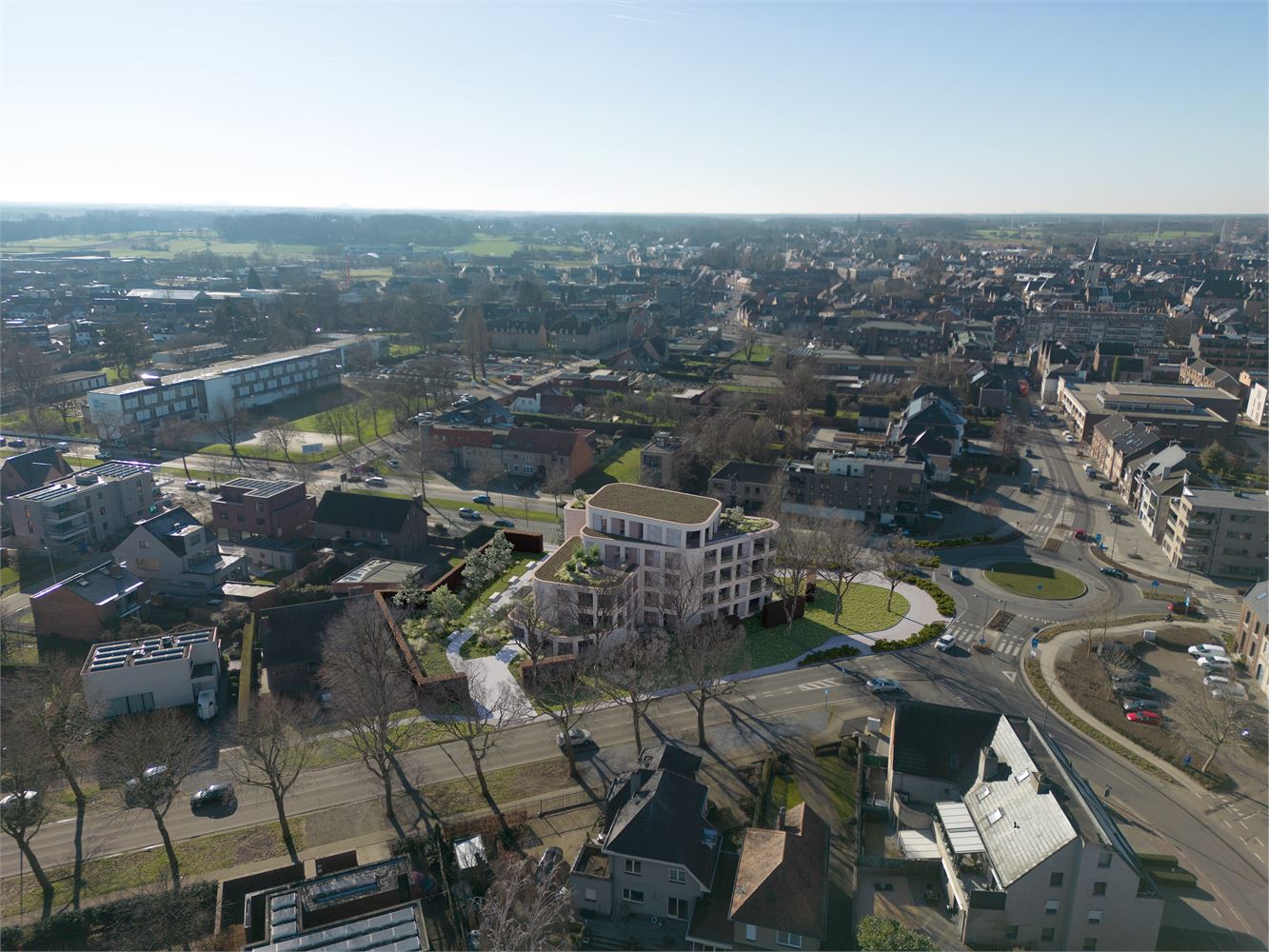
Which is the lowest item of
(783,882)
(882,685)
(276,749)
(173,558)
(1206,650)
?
(882,685)

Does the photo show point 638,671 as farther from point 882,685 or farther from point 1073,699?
point 1073,699

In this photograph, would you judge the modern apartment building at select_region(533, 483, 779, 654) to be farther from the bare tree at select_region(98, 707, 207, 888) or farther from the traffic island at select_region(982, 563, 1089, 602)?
the traffic island at select_region(982, 563, 1089, 602)

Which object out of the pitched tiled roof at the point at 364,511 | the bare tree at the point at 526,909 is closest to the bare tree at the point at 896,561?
the bare tree at the point at 526,909

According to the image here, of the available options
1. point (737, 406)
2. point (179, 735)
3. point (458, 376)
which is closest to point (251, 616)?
point (179, 735)

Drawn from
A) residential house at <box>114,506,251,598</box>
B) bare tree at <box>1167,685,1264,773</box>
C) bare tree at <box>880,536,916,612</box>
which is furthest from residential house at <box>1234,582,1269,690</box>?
residential house at <box>114,506,251,598</box>

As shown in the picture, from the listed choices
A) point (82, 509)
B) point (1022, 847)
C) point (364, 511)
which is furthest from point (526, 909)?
point (82, 509)

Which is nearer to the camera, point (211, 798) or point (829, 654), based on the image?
point (211, 798)
